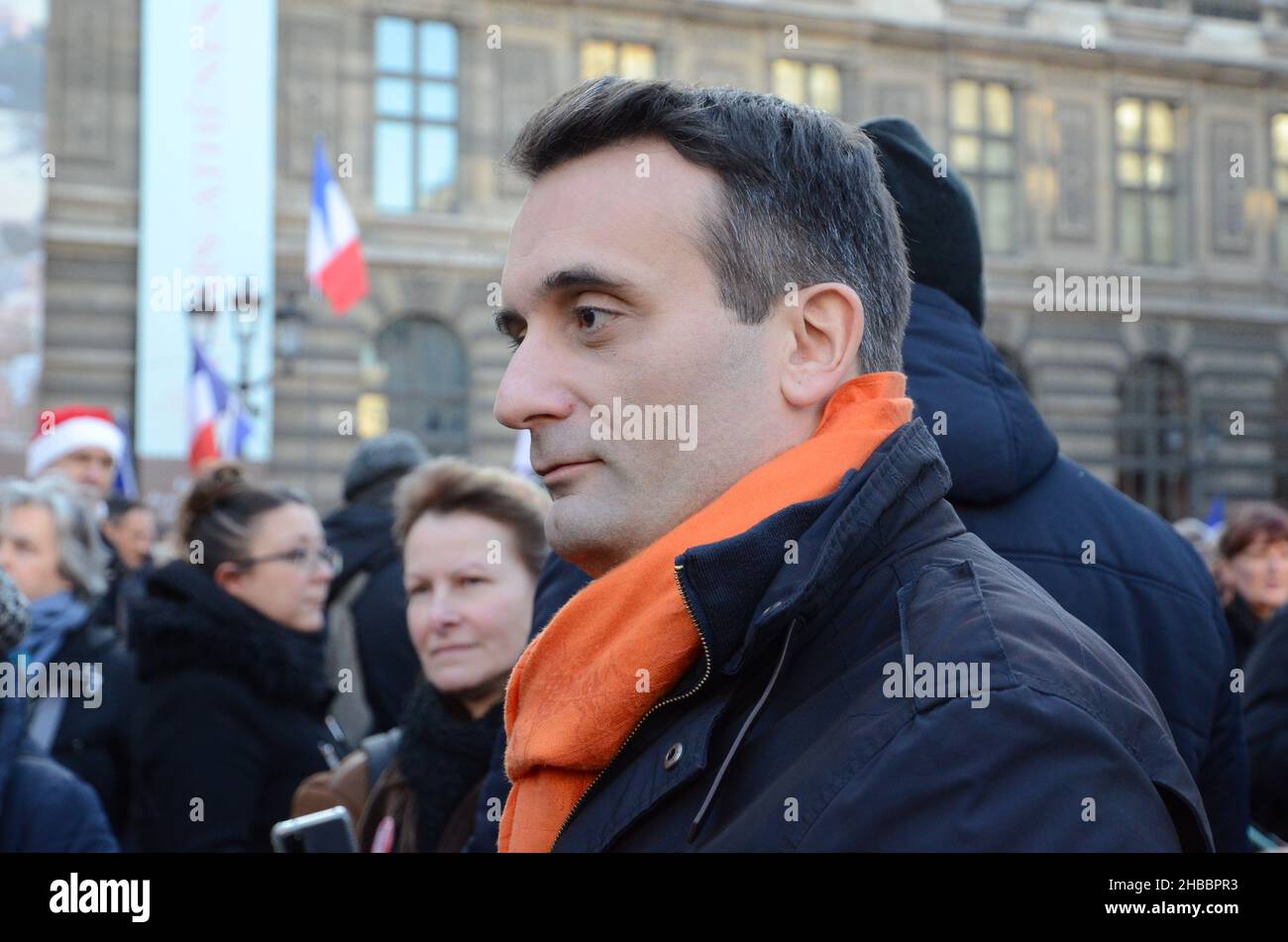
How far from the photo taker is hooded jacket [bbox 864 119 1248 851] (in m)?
1.92

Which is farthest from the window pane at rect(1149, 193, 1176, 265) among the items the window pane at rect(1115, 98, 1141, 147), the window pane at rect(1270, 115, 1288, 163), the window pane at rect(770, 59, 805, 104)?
the window pane at rect(770, 59, 805, 104)

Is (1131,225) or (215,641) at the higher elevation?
(1131,225)

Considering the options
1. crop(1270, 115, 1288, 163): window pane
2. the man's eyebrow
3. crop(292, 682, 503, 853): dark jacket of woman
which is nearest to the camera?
the man's eyebrow

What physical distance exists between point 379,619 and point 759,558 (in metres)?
3.20

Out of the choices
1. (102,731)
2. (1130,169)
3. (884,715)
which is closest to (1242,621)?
(102,731)

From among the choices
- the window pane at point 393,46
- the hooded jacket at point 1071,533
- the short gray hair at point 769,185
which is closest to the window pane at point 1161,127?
the window pane at point 393,46

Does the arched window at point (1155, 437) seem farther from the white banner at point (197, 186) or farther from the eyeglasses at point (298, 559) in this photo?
the eyeglasses at point (298, 559)

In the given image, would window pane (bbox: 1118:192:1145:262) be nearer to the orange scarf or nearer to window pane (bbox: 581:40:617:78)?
window pane (bbox: 581:40:617:78)

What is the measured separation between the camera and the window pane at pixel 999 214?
2128cm

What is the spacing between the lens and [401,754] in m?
3.03

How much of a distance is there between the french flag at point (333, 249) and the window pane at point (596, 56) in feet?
20.8

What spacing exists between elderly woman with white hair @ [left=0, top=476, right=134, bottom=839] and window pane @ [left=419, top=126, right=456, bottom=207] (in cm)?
1452

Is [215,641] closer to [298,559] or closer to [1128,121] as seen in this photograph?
[298,559]

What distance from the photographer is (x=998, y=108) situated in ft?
69.7
